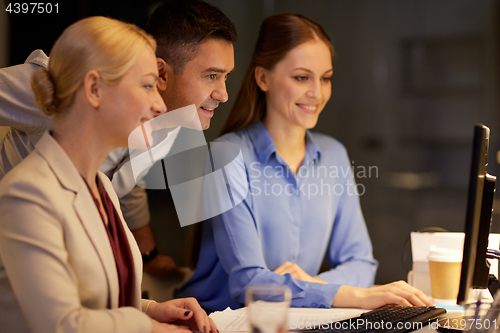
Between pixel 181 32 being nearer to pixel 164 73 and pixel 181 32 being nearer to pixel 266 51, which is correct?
pixel 164 73

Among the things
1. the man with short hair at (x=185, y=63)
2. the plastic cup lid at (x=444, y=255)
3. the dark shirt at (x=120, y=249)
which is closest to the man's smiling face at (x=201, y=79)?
the man with short hair at (x=185, y=63)

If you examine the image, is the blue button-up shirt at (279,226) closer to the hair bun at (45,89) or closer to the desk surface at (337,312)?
the desk surface at (337,312)

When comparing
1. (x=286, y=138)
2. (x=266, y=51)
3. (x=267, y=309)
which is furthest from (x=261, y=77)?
(x=267, y=309)

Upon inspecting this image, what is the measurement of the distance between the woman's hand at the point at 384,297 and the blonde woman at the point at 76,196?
645 mm

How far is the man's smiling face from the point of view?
4.98 feet

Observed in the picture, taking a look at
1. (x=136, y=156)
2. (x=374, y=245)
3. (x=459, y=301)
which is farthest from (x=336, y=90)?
(x=459, y=301)

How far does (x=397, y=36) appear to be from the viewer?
2.67 meters

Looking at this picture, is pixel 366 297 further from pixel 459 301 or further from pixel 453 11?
pixel 453 11

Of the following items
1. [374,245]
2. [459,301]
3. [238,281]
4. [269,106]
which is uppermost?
[269,106]

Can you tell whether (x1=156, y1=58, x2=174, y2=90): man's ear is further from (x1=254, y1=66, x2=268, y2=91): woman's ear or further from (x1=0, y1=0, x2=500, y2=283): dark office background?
(x1=0, y1=0, x2=500, y2=283): dark office background

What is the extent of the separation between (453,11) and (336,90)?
2.90 ft

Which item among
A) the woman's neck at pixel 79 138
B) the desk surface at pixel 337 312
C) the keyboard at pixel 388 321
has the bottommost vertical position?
the desk surface at pixel 337 312

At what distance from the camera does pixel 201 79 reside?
1532 millimetres

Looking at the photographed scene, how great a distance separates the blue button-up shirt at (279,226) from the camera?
171 centimetres
